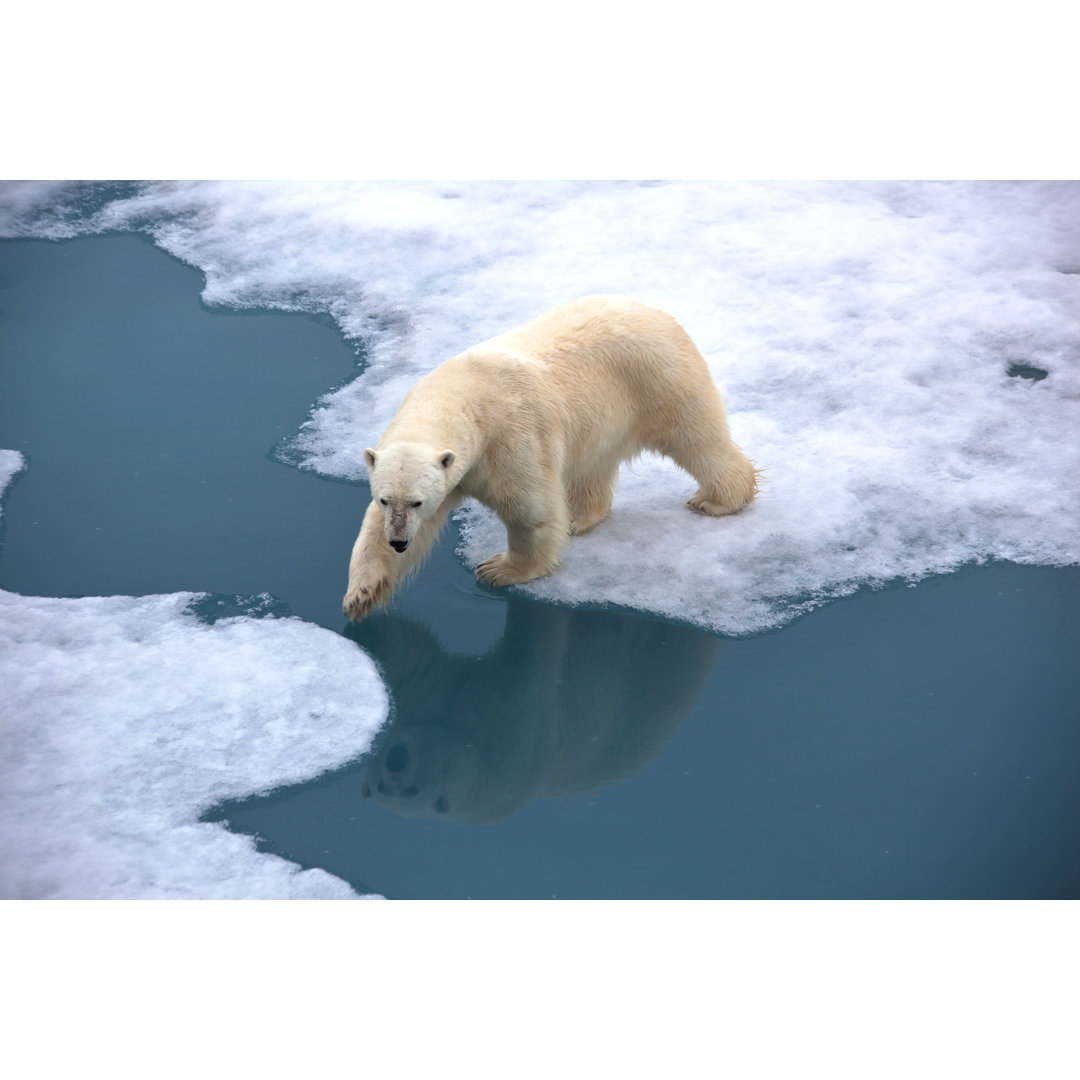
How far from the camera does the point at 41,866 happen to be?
3.21 metres

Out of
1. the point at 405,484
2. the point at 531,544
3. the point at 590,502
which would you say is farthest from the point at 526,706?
the point at 590,502

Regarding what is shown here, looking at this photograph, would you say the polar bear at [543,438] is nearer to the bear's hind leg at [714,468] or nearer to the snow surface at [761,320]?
the bear's hind leg at [714,468]

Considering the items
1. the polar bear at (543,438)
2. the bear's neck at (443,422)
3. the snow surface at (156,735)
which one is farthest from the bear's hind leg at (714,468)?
the snow surface at (156,735)

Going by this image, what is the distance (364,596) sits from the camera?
157 inches

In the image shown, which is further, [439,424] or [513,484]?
[513,484]

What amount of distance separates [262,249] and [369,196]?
2.93 ft

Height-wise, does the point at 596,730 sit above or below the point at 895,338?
below

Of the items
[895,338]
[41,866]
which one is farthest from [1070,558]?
[41,866]

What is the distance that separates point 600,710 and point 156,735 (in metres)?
1.44

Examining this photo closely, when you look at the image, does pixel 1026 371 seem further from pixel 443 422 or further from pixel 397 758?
pixel 397 758

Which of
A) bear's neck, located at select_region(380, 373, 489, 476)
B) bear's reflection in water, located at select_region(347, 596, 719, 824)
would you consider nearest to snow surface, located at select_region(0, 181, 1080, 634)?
bear's reflection in water, located at select_region(347, 596, 719, 824)
